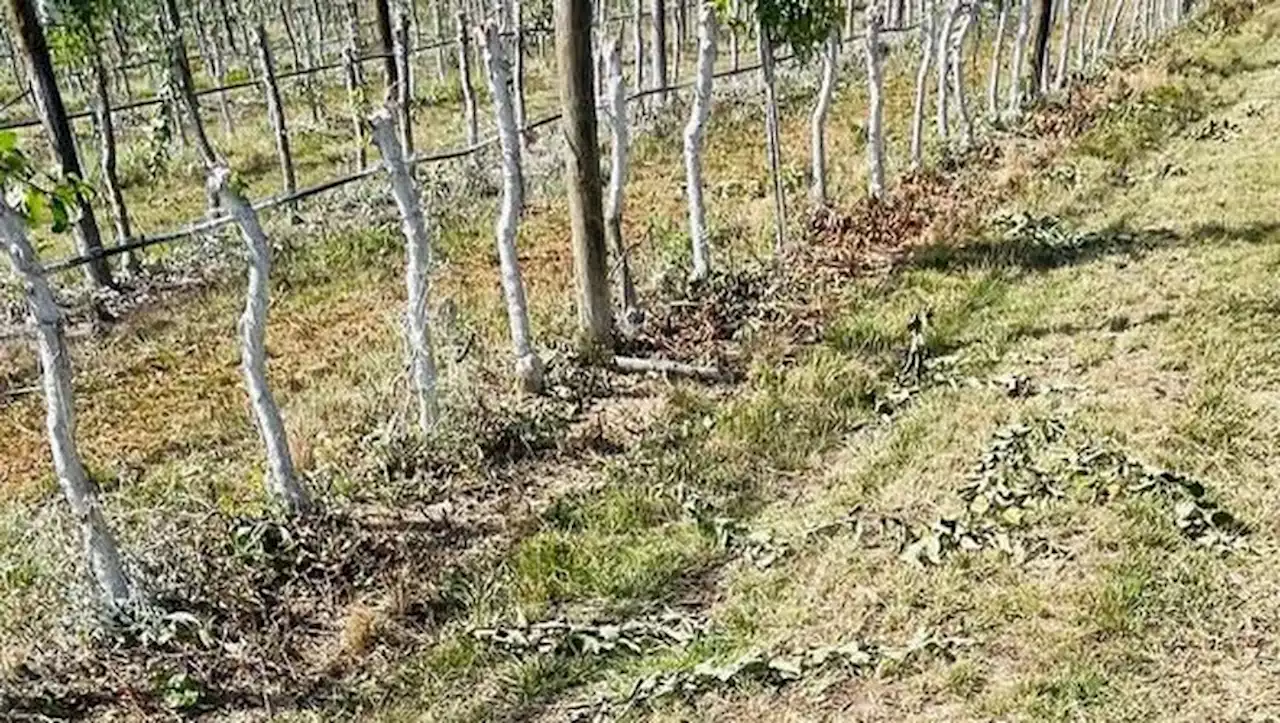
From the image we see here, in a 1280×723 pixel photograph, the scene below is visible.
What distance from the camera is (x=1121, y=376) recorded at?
625 cm

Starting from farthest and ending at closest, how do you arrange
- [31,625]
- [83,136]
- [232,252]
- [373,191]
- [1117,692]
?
[83,136] → [373,191] → [232,252] → [31,625] → [1117,692]

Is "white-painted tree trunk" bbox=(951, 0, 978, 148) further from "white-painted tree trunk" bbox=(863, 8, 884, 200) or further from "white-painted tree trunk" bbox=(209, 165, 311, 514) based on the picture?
"white-painted tree trunk" bbox=(209, 165, 311, 514)

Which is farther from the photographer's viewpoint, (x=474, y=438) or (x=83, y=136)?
(x=83, y=136)

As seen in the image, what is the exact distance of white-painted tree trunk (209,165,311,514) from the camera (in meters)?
4.57

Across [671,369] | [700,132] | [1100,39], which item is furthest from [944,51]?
[1100,39]

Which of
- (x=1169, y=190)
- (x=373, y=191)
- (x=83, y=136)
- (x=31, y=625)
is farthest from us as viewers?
(x=83, y=136)

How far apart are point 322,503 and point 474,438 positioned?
3.09ft

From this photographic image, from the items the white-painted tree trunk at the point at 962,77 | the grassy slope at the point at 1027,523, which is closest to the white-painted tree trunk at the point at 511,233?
the grassy slope at the point at 1027,523

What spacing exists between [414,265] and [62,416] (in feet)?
6.18

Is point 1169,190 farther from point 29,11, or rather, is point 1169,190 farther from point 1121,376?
point 29,11

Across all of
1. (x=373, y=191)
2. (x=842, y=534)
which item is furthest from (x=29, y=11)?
(x=842, y=534)

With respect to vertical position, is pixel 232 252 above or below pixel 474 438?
below

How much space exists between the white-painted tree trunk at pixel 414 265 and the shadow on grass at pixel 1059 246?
422 cm

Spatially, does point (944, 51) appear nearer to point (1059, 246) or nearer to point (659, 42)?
point (1059, 246)
